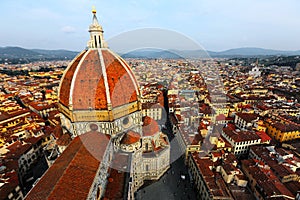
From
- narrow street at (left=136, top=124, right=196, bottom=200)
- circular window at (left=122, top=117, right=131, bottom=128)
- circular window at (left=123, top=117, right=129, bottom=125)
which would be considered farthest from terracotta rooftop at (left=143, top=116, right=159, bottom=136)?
narrow street at (left=136, top=124, right=196, bottom=200)

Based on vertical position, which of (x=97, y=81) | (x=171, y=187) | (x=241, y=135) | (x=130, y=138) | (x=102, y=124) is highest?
(x=97, y=81)

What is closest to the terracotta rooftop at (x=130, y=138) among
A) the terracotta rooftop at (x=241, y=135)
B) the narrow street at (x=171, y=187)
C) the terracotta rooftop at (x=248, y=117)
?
the narrow street at (x=171, y=187)

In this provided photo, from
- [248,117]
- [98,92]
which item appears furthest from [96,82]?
[248,117]

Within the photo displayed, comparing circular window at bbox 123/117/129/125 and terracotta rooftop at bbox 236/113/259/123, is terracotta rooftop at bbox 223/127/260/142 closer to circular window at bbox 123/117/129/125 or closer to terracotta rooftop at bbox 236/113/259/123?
terracotta rooftop at bbox 236/113/259/123

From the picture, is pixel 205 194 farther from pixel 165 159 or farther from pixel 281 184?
pixel 281 184

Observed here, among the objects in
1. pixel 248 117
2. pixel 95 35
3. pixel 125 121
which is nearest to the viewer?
pixel 95 35

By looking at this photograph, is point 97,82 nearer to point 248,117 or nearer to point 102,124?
point 102,124

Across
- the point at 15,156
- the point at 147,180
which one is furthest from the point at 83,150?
the point at 15,156
